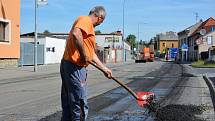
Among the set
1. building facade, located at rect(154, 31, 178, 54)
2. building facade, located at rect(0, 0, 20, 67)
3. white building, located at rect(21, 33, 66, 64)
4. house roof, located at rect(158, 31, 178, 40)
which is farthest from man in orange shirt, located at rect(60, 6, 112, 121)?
house roof, located at rect(158, 31, 178, 40)

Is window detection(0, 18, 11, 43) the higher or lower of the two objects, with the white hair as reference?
higher

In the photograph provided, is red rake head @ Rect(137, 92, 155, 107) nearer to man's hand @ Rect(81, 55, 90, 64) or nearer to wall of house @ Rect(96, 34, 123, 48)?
man's hand @ Rect(81, 55, 90, 64)

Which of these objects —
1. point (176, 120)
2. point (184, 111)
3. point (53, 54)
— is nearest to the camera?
point (176, 120)

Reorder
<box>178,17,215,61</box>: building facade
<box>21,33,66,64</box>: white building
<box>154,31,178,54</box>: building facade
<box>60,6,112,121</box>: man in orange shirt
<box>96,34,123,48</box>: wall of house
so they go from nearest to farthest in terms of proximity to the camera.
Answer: <box>60,6,112,121</box>: man in orange shirt, <box>21,33,66,64</box>: white building, <box>178,17,215,61</box>: building facade, <box>96,34,123,48</box>: wall of house, <box>154,31,178,54</box>: building facade

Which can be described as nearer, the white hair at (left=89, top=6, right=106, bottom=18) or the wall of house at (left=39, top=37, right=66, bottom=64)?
the white hair at (left=89, top=6, right=106, bottom=18)

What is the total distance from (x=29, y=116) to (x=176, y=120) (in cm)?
321

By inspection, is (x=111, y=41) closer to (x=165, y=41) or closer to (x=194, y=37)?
(x=194, y=37)

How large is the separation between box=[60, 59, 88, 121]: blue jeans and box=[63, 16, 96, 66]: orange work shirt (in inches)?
3.5

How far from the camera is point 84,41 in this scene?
592cm

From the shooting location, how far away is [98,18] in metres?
6.05

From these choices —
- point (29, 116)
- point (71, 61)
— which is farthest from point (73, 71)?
point (29, 116)

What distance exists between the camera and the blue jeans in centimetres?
599

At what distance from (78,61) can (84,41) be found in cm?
25

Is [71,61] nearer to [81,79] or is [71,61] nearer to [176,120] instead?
[81,79]
